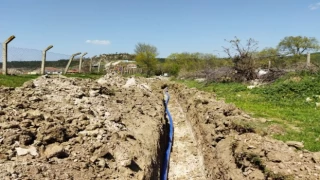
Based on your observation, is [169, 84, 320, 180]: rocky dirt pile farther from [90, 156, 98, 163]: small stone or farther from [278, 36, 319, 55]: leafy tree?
[278, 36, 319, 55]: leafy tree

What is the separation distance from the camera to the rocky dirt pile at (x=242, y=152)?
15.5 ft

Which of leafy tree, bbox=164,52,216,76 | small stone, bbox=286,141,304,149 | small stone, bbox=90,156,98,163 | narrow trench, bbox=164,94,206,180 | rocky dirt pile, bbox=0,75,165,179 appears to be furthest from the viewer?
leafy tree, bbox=164,52,216,76

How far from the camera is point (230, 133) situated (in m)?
7.03

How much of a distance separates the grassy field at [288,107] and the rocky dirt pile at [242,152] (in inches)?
22.5

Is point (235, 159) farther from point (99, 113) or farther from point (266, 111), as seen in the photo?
point (266, 111)

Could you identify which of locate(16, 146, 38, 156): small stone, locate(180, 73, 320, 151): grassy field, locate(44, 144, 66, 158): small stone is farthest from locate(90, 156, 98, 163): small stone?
locate(180, 73, 320, 151): grassy field

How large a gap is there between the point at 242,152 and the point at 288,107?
4755 millimetres

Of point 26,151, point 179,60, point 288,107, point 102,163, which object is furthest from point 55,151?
point 179,60

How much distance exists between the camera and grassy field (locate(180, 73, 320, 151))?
6574mm

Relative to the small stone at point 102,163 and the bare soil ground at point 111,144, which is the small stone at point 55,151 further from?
the small stone at point 102,163

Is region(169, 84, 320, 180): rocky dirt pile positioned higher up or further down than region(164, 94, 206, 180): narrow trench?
higher up

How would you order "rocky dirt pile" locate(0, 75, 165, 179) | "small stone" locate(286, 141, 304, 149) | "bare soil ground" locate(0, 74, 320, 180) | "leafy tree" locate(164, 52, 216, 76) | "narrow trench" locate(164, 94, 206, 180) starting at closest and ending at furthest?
"rocky dirt pile" locate(0, 75, 165, 179) → "bare soil ground" locate(0, 74, 320, 180) → "small stone" locate(286, 141, 304, 149) → "narrow trench" locate(164, 94, 206, 180) → "leafy tree" locate(164, 52, 216, 76)

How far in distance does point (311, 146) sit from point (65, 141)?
4523 millimetres

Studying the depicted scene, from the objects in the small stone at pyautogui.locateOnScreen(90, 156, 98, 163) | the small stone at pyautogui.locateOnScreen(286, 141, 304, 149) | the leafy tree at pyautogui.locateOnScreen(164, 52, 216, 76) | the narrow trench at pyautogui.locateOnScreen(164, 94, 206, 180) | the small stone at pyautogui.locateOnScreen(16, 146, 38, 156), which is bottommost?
the narrow trench at pyautogui.locateOnScreen(164, 94, 206, 180)
